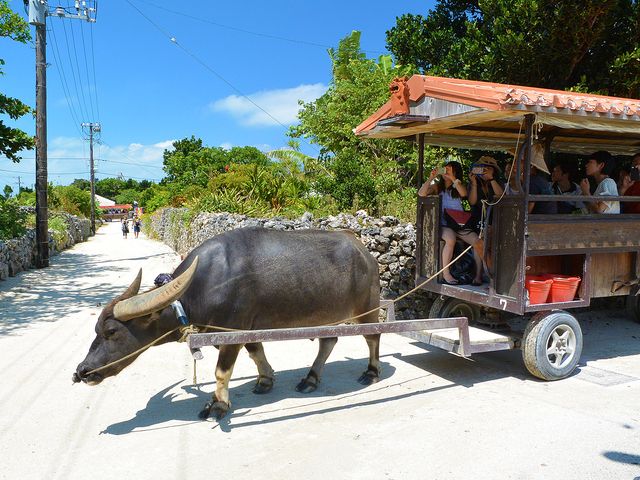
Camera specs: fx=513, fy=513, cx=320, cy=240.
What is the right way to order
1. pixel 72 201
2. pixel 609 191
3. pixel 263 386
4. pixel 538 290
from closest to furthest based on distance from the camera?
pixel 263 386 → pixel 538 290 → pixel 609 191 → pixel 72 201

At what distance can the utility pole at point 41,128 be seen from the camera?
14.6 meters

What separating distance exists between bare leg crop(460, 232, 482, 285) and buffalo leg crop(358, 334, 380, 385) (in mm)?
1444

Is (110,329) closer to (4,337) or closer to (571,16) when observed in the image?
(4,337)

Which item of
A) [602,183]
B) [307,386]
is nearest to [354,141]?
[602,183]

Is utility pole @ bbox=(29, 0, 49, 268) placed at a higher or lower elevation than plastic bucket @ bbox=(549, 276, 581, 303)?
higher

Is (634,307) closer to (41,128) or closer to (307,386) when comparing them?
(307,386)

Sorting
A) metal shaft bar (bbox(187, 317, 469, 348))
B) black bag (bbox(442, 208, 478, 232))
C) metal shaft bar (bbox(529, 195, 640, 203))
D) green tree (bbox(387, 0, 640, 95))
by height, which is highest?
green tree (bbox(387, 0, 640, 95))

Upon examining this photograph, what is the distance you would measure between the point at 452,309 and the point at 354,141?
8.59 m

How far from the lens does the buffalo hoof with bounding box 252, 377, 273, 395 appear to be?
4.83 meters

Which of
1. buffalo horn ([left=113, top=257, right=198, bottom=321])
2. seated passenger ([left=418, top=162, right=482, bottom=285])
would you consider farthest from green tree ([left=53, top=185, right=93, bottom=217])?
buffalo horn ([left=113, top=257, right=198, bottom=321])

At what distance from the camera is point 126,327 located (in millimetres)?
3875

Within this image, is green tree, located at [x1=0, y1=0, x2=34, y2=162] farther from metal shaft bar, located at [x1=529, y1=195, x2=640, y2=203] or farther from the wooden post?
metal shaft bar, located at [x1=529, y1=195, x2=640, y2=203]

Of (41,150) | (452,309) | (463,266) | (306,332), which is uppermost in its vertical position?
(41,150)

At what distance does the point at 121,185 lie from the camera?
96.2 metres
